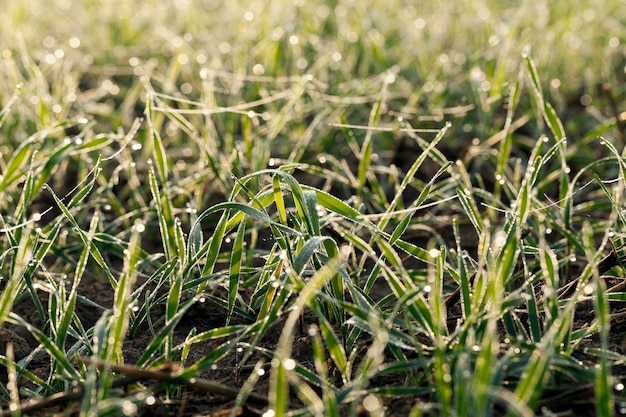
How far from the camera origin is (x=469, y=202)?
1.47 metres

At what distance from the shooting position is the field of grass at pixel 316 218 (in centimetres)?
112

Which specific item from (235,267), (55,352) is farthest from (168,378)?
(235,267)

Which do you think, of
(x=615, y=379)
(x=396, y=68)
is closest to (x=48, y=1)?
(x=396, y=68)

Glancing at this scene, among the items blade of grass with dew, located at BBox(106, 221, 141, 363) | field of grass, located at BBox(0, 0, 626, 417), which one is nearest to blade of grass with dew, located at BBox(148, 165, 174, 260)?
field of grass, located at BBox(0, 0, 626, 417)

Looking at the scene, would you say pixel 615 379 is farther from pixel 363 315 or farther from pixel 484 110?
pixel 484 110

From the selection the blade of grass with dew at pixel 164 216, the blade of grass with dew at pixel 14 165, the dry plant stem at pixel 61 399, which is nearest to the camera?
the dry plant stem at pixel 61 399

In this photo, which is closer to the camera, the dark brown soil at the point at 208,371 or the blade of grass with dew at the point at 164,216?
the dark brown soil at the point at 208,371

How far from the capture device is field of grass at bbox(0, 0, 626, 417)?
112 cm

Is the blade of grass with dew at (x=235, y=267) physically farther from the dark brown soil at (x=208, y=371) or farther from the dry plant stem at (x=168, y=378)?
the dry plant stem at (x=168, y=378)

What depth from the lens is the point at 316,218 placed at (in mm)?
1302

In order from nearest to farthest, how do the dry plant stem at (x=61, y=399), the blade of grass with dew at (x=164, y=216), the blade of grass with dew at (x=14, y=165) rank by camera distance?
the dry plant stem at (x=61, y=399), the blade of grass with dew at (x=14, y=165), the blade of grass with dew at (x=164, y=216)

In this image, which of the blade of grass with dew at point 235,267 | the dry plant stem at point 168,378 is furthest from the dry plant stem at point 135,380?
the blade of grass with dew at point 235,267

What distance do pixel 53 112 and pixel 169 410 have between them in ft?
4.10

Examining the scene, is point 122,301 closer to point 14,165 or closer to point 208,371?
point 208,371
